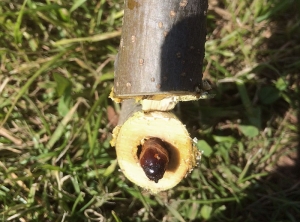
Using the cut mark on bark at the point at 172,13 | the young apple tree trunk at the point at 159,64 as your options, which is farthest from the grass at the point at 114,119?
the cut mark on bark at the point at 172,13

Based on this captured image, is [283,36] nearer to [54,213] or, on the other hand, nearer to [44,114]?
[44,114]

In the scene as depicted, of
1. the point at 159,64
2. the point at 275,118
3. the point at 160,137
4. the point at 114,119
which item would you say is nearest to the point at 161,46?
the point at 159,64

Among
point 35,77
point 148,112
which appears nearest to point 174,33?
point 148,112

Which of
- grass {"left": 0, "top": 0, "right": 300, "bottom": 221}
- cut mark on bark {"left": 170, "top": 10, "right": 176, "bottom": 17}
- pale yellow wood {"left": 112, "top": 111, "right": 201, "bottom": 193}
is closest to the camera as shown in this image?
cut mark on bark {"left": 170, "top": 10, "right": 176, "bottom": 17}

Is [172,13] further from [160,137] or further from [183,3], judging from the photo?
[160,137]

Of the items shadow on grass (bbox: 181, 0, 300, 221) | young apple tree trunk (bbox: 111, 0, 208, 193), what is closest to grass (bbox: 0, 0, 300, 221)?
shadow on grass (bbox: 181, 0, 300, 221)

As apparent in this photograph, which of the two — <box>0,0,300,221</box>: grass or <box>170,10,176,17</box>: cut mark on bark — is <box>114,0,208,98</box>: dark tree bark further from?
<box>0,0,300,221</box>: grass
